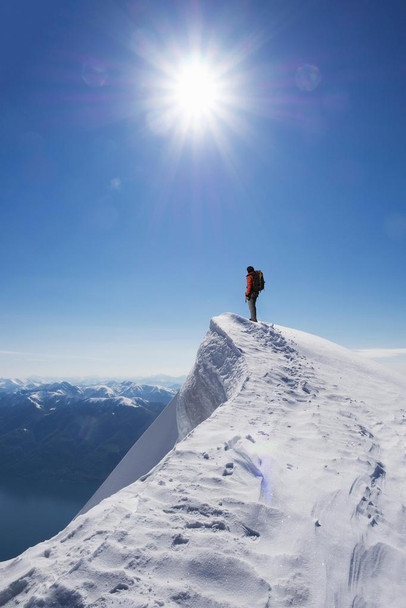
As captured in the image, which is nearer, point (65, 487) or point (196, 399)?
point (196, 399)

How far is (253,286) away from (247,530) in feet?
43.4

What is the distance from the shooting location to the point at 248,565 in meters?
3.35

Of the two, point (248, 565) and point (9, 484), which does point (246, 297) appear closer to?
point (248, 565)

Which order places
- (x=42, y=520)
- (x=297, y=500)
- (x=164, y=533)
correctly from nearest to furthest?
1. (x=164, y=533)
2. (x=297, y=500)
3. (x=42, y=520)

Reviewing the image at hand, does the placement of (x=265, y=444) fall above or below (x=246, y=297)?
below

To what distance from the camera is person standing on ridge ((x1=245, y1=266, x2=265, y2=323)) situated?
16.3 m

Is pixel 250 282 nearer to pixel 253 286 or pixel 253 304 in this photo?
pixel 253 286

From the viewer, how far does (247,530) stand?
3842 mm

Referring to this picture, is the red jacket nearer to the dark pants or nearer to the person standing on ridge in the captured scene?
the person standing on ridge

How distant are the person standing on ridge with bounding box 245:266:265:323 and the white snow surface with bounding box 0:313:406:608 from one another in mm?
9285

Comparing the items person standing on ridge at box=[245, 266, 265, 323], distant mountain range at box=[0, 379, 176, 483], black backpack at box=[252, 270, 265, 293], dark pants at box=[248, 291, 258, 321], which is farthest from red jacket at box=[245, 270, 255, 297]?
distant mountain range at box=[0, 379, 176, 483]

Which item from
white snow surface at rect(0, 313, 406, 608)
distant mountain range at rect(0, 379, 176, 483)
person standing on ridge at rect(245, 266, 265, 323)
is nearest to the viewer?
white snow surface at rect(0, 313, 406, 608)

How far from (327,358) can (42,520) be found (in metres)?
94.5

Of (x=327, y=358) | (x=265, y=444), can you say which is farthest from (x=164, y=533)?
(x=327, y=358)
